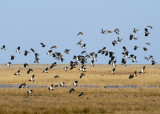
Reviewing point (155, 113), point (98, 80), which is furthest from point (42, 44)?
point (98, 80)

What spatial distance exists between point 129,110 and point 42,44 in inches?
611

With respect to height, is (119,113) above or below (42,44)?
below

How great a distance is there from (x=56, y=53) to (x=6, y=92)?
667 cm

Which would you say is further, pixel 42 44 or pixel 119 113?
pixel 42 44

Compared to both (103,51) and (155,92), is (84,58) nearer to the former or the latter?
(103,51)

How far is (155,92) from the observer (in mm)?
42656

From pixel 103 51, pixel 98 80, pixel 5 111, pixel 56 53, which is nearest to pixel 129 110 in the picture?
pixel 5 111

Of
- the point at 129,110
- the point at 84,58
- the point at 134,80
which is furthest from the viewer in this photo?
the point at 134,80

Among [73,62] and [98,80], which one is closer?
[73,62]

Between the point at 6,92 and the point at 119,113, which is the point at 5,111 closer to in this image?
the point at 119,113

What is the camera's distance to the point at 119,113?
965 inches

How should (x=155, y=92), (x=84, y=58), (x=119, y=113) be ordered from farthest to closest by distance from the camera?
1. (x=84, y=58)
2. (x=155, y=92)
3. (x=119, y=113)

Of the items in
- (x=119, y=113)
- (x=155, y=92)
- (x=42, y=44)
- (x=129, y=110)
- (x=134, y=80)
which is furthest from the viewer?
(x=134, y=80)

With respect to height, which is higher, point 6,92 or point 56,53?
point 56,53
